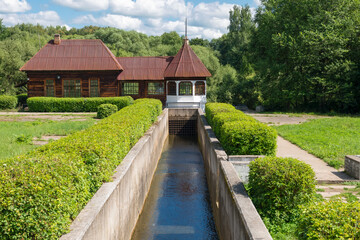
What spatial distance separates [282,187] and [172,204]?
570 cm

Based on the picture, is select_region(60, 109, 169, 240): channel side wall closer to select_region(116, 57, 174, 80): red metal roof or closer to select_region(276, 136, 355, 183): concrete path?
select_region(276, 136, 355, 183): concrete path

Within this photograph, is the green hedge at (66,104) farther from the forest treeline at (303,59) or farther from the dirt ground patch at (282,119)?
the forest treeline at (303,59)

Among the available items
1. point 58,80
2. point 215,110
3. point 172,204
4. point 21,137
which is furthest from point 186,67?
point 172,204

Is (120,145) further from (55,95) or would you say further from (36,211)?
(55,95)

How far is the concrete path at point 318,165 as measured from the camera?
8977mm

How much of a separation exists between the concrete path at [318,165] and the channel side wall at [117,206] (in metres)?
4.79

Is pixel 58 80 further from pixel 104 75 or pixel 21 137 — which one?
pixel 21 137

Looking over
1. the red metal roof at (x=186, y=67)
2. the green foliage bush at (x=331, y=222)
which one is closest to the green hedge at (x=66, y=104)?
the red metal roof at (x=186, y=67)

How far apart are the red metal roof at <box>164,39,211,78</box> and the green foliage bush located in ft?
90.3

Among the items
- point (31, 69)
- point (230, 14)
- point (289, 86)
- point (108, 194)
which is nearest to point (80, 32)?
point (230, 14)

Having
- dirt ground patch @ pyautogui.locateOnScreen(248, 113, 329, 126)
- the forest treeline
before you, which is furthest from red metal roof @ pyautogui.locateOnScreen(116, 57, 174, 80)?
dirt ground patch @ pyautogui.locateOnScreen(248, 113, 329, 126)

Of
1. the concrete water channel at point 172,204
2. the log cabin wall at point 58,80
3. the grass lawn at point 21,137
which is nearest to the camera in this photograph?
the concrete water channel at point 172,204

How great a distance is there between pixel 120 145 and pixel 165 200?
356 centimetres

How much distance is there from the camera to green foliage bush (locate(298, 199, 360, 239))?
3248 millimetres
